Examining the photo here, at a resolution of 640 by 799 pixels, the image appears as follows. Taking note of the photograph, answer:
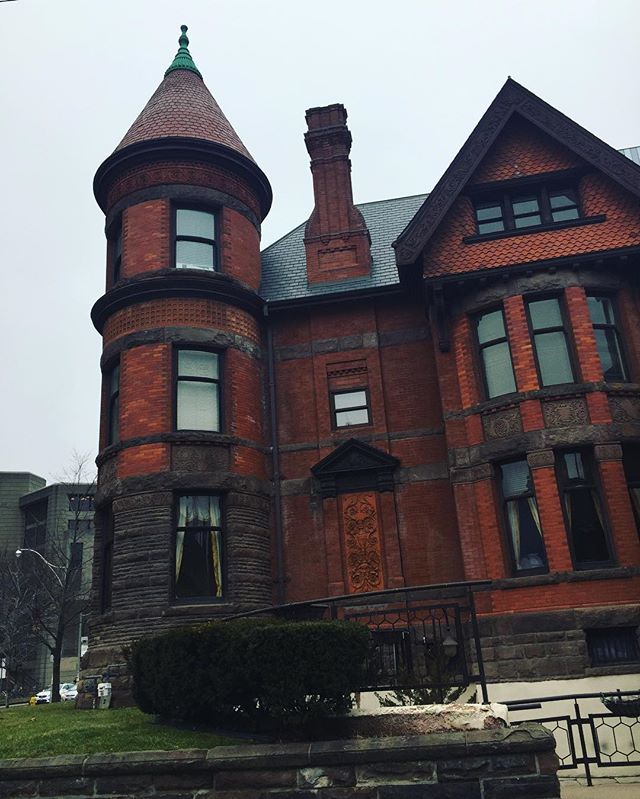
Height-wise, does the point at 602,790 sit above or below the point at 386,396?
below

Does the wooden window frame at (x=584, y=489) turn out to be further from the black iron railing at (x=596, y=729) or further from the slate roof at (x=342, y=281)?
the slate roof at (x=342, y=281)

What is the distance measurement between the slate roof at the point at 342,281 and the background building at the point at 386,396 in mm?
194

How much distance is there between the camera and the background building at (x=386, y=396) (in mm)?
15109

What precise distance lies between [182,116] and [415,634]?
14723 mm

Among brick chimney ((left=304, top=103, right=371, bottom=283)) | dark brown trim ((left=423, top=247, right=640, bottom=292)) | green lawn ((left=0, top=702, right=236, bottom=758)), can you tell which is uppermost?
brick chimney ((left=304, top=103, right=371, bottom=283))

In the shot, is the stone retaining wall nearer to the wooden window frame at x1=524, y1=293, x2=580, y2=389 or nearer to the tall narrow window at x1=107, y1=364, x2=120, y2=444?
the wooden window frame at x1=524, y1=293, x2=580, y2=389

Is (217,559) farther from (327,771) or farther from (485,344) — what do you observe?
(327,771)

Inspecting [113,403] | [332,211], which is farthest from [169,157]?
[113,403]

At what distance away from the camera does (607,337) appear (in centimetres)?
1667

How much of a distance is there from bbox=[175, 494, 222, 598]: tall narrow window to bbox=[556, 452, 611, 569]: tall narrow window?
298 inches

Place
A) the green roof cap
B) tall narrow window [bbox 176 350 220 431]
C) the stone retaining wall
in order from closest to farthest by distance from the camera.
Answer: the stone retaining wall
tall narrow window [bbox 176 350 220 431]
the green roof cap

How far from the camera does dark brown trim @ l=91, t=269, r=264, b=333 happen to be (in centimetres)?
1766

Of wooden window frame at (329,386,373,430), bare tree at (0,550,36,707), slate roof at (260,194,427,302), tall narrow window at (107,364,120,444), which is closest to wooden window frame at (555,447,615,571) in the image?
wooden window frame at (329,386,373,430)

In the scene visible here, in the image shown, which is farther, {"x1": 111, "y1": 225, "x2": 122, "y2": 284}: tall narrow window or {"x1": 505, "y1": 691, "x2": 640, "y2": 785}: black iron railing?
{"x1": 111, "y1": 225, "x2": 122, "y2": 284}: tall narrow window
